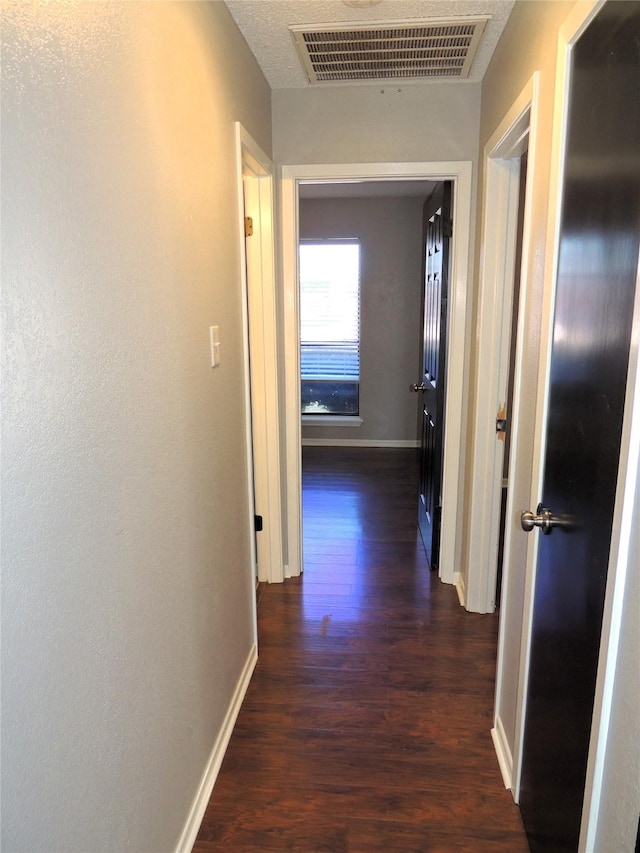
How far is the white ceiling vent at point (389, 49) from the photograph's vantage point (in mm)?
2084

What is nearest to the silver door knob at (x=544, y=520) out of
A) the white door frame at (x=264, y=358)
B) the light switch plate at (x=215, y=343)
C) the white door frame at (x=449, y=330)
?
the light switch plate at (x=215, y=343)

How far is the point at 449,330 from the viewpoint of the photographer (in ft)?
9.50

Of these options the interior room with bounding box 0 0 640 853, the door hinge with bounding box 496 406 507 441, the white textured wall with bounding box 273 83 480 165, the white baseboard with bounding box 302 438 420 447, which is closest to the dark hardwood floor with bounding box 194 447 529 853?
the interior room with bounding box 0 0 640 853

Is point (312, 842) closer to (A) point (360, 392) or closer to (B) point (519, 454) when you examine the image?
(B) point (519, 454)

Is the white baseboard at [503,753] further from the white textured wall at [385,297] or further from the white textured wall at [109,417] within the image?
the white textured wall at [385,297]

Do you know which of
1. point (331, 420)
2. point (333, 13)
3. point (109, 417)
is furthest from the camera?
point (331, 420)

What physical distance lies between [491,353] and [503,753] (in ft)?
5.18

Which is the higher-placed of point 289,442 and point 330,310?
point 330,310

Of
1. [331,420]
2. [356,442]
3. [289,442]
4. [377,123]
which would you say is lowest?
[356,442]

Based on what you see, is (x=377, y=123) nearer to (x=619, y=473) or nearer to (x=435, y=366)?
(x=435, y=366)

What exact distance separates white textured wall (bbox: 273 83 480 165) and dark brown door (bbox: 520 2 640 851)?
1.52 metres

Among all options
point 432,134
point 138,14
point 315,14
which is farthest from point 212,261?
point 432,134

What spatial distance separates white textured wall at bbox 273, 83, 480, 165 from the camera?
8.76 feet

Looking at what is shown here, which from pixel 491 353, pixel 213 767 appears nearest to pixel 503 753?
pixel 213 767
